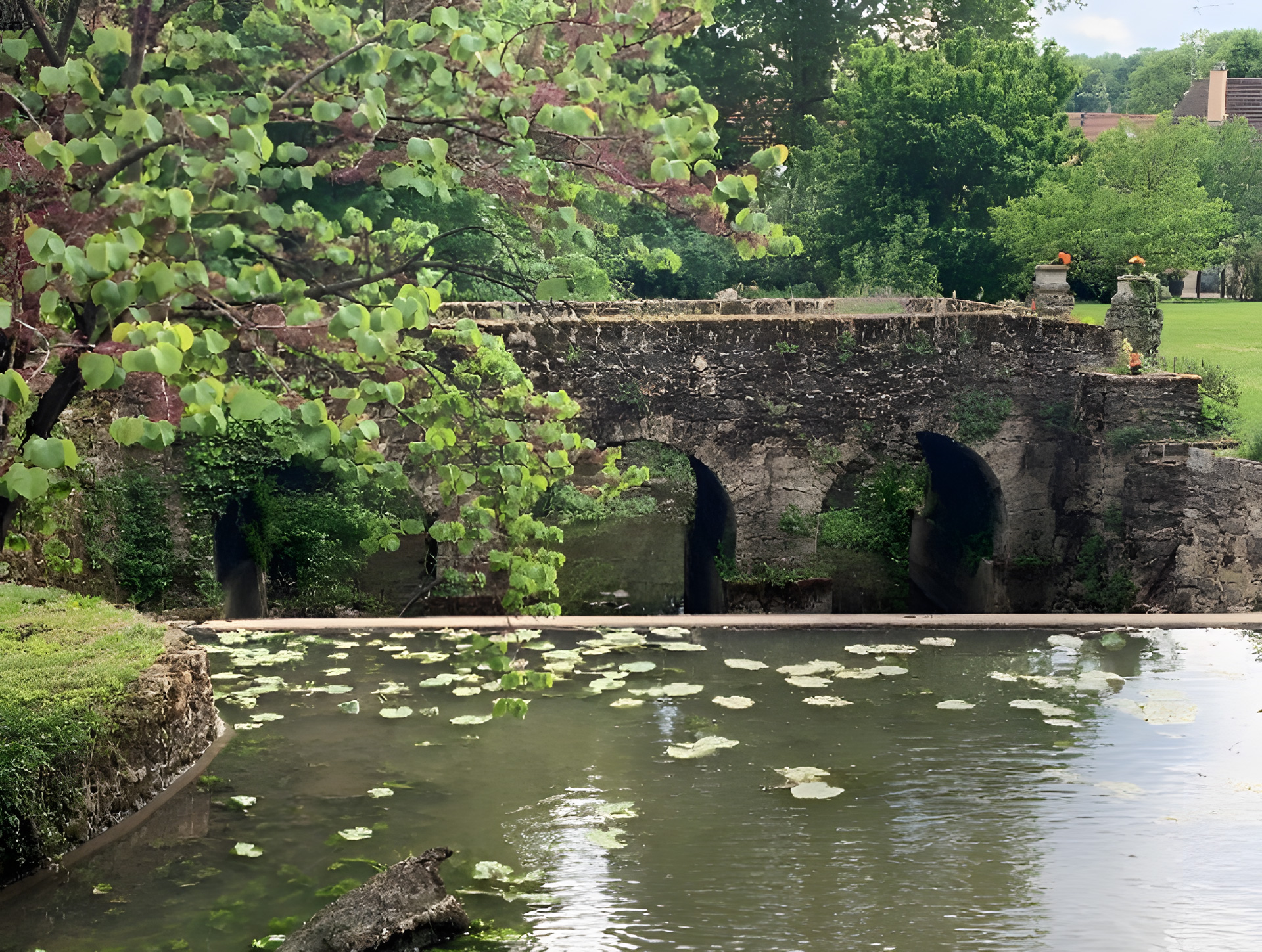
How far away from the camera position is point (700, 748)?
30.2 feet

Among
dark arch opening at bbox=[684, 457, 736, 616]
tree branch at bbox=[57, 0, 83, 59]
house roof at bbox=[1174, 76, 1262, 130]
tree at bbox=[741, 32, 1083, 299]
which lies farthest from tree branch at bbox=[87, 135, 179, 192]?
house roof at bbox=[1174, 76, 1262, 130]

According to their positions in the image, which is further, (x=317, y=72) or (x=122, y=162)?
(x=317, y=72)

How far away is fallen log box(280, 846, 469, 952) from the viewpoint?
635 centimetres

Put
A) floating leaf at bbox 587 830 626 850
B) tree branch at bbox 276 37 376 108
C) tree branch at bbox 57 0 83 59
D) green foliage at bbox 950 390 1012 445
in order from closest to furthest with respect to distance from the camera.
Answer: tree branch at bbox 276 37 376 108 < tree branch at bbox 57 0 83 59 < floating leaf at bbox 587 830 626 850 < green foliage at bbox 950 390 1012 445

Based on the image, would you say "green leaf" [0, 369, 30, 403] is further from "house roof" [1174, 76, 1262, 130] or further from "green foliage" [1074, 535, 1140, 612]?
"house roof" [1174, 76, 1262, 130]

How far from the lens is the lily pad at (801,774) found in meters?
8.64

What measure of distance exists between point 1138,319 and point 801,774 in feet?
38.0

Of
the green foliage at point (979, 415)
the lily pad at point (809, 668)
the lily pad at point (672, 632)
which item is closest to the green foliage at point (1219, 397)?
the green foliage at point (979, 415)

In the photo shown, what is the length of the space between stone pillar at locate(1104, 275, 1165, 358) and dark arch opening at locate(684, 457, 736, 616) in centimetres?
568

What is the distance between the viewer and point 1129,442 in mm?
16594

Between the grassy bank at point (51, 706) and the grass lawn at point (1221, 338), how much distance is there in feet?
42.3

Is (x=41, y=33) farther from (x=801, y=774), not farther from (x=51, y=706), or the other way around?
(x=801, y=774)

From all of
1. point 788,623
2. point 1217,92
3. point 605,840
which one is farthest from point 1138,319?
point 1217,92

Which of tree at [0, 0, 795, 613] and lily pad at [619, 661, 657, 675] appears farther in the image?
lily pad at [619, 661, 657, 675]
